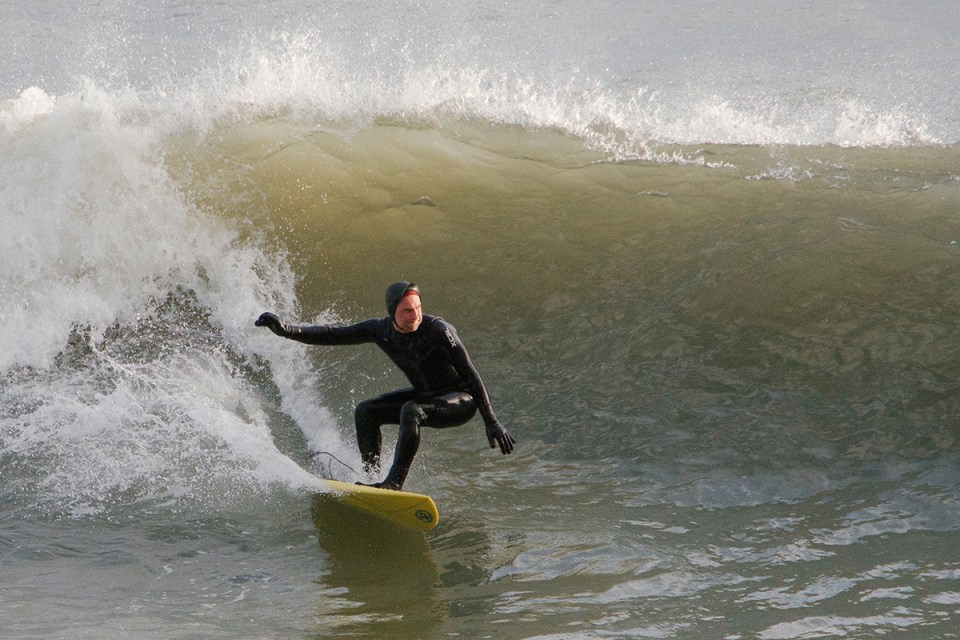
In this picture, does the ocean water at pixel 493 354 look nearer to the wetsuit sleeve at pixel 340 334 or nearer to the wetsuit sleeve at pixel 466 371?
the wetsuit sleeve at pixel 466 371

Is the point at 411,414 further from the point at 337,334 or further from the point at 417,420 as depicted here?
the point at 337,334

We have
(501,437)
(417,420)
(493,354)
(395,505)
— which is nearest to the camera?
(395,505)

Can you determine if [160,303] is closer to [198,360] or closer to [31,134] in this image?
[198,360]

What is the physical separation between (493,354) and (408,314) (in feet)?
7.77

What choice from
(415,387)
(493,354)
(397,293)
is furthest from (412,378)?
(493,354)

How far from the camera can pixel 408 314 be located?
5.23 meters

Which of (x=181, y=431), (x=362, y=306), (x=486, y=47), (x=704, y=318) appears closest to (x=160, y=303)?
(x=362, y=306)

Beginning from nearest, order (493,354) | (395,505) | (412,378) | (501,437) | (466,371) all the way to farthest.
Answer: (395,505), (501,437), (466,371), (412,378), (493,354)

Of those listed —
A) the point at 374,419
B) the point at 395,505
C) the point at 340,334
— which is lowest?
the point at 395,505

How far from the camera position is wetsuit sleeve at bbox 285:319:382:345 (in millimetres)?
5523

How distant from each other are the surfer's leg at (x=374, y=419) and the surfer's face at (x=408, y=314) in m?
0.52

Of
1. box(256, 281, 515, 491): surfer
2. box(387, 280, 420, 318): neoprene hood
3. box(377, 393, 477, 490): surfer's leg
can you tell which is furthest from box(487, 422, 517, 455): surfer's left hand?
box(387, 280, 420, 318): neoprene hood

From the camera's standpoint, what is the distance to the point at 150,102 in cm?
1012

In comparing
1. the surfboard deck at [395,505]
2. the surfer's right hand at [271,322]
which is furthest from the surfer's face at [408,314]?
the surfboard deck at [395,505]
